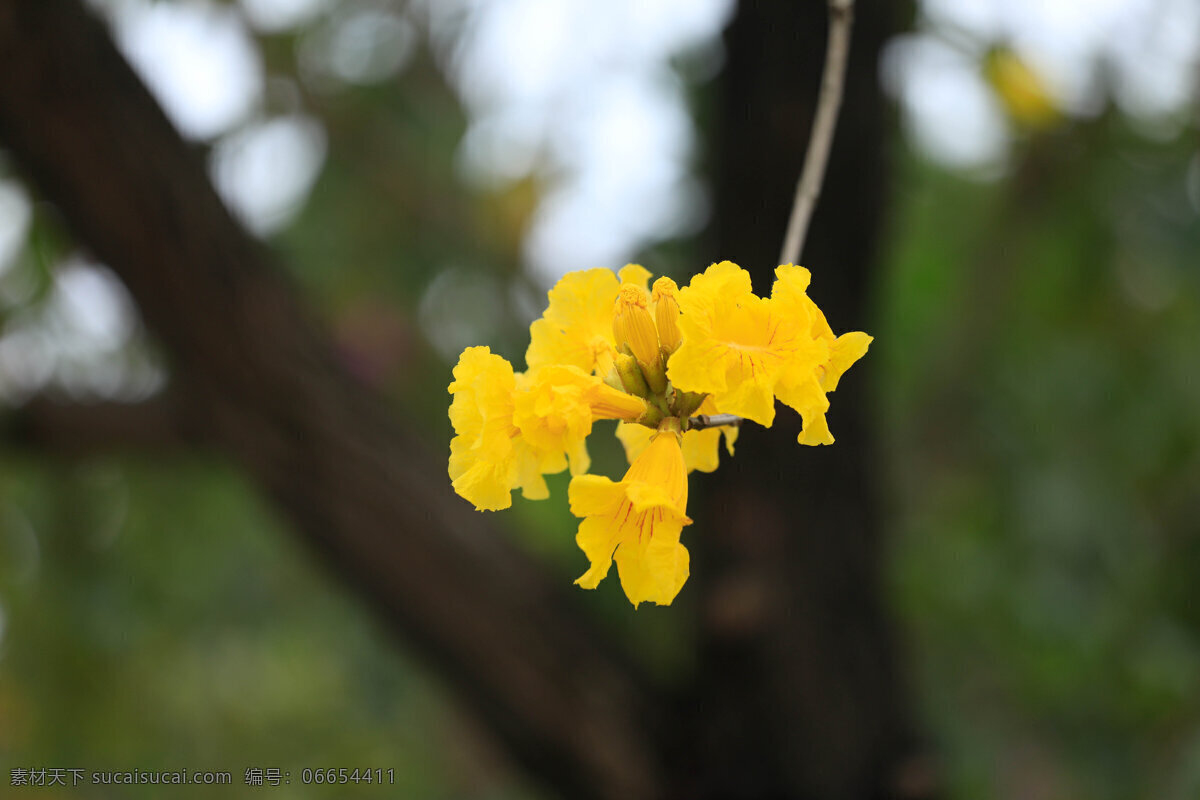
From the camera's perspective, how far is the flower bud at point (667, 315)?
812 mm

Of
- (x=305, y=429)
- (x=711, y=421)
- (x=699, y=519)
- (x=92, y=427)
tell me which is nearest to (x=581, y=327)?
(x=711, y=421)

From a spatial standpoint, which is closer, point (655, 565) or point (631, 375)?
point (655, 565)

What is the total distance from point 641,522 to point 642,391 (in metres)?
0.13

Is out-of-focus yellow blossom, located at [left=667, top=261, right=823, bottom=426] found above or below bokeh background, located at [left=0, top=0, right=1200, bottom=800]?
above

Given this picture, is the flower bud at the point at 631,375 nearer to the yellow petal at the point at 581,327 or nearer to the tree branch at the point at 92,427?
the yellow petal at the point at 581,327

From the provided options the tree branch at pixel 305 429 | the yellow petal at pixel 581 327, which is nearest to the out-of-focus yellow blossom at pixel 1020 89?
the tree branch at pixel 305 429

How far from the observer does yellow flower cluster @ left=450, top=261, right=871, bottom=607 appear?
0.70 m

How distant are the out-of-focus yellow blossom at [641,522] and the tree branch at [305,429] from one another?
4.93 ft

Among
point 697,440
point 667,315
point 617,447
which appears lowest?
point 617,447

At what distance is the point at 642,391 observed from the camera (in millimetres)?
844

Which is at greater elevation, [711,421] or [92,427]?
[711,421]

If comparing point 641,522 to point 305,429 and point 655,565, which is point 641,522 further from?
point 305,429

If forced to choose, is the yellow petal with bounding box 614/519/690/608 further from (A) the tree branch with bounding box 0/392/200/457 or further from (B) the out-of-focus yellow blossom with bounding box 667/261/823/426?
(A) the tree branch with bounding box 0/392/200/457

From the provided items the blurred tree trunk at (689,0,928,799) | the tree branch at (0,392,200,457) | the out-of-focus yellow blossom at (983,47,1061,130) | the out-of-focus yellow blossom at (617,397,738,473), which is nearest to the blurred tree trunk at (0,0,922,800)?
the blurred tree trunk at (689,0,928,799)
